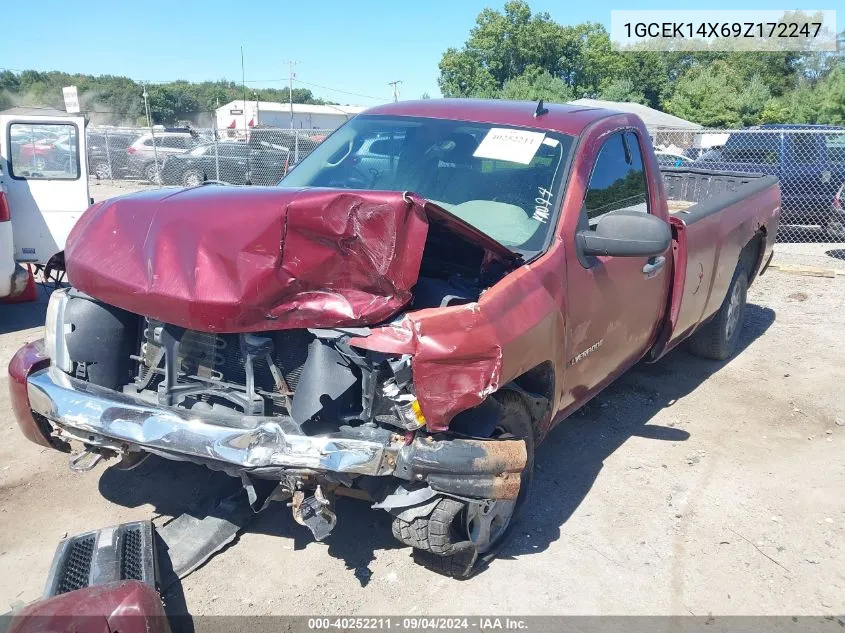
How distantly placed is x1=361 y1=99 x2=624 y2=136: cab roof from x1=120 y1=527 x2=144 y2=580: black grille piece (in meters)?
2.67

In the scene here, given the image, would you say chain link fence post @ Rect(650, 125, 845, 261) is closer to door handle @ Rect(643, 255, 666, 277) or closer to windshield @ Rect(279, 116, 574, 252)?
door handle @ Rect(643, 255, 666, 277)

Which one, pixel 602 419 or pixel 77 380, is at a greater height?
pixel 77 380

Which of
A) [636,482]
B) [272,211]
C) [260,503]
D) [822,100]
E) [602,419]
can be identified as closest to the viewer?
[272,211]

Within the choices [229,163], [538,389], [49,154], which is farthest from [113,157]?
[538,389]

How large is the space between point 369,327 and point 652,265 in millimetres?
2171

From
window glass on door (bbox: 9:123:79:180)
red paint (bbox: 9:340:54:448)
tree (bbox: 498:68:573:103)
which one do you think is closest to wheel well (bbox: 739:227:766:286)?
red paint (bbox: 9:340:54:448)

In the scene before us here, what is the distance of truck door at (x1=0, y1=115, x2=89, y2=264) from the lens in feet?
24.8

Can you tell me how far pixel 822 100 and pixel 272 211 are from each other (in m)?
39.3

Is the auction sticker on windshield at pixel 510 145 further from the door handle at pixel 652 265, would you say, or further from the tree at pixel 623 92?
the tree at pixel 623 92

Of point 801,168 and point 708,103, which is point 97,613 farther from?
point 708,103

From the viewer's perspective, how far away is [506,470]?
9.37ft

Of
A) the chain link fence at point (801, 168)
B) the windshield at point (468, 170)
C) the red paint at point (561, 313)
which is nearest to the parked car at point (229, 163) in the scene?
the chain link fence at point (801, 168)

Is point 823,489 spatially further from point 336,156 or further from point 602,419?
point 336,156

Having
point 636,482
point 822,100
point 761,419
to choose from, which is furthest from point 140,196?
point 822,100
